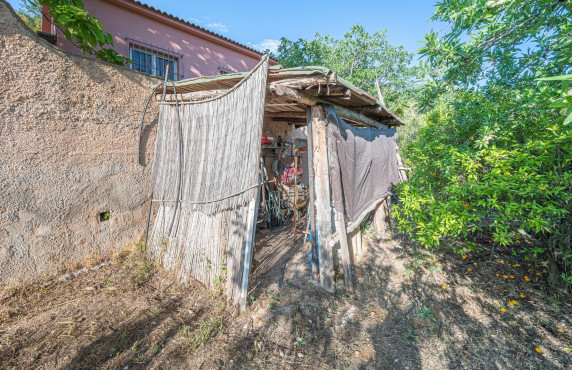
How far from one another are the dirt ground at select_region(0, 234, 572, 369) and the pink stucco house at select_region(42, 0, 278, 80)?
545 centimetres

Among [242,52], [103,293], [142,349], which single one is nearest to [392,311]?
[142,349]

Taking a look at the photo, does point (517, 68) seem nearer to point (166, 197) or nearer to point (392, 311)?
point (392, 311)

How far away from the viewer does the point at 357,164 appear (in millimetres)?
4203

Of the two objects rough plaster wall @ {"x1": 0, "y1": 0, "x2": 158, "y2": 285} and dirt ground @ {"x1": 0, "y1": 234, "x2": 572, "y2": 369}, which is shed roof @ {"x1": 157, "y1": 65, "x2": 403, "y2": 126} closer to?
rough plaster wall @ {"x1": 0, "y1": 0, "x2": 158, "y2": 285}

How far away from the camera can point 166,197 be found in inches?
158

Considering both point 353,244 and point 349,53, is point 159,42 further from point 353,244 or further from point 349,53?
point 349,53

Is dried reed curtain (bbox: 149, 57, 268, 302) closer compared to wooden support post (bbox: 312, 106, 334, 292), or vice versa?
dried reed curtain (bbox: 149, 57, 268, 302)

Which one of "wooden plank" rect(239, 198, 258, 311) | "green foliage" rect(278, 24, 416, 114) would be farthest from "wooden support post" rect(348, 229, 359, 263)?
"green foliage" rect(278, 24, 416, 114)

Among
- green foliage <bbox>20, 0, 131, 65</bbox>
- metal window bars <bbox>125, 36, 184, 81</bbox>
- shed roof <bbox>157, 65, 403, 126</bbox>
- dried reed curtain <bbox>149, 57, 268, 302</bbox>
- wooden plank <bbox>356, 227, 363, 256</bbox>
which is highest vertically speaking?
metal window bars <bbox>125, 36, 184, 81</bbox>

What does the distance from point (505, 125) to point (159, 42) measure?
804 centimetres

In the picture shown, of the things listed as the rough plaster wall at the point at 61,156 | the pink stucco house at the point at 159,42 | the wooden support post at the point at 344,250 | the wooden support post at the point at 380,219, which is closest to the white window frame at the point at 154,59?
the pink stucco house at the point at 159,42

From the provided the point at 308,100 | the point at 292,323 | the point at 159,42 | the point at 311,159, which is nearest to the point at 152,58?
the point at 159,42

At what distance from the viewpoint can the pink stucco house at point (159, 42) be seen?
617 cm

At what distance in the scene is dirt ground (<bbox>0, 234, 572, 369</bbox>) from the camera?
7.97 ft
